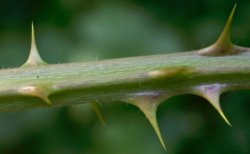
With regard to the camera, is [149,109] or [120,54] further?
[120,54]

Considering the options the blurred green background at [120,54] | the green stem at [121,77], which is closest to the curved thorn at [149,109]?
the green stem at [121,77]

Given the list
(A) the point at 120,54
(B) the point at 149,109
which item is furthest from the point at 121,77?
(A) the point at 120,54

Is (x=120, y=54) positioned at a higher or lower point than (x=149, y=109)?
lower

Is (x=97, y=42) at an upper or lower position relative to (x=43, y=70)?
lower

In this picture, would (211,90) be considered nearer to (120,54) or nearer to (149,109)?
(149,109)

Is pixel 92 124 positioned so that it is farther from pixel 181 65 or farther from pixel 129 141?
pixel 181 65

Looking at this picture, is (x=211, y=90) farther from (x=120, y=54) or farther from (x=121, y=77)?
(x=120, y=54)

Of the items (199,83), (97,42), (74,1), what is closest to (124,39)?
(97,42)

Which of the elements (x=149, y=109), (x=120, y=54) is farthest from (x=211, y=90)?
(x=120, y=54)
